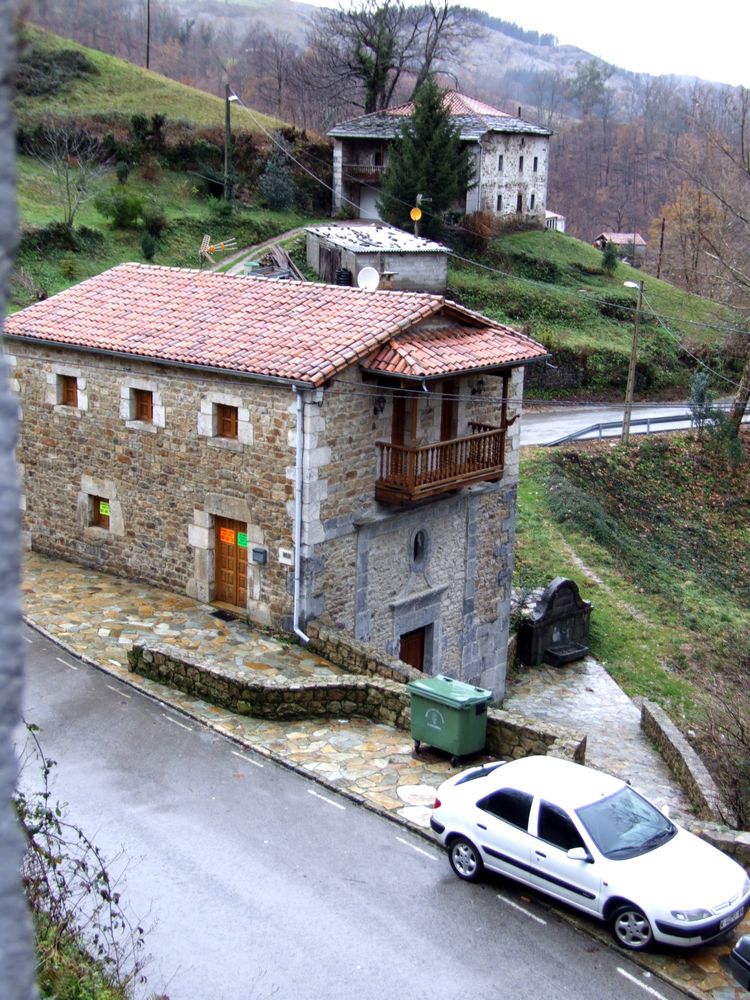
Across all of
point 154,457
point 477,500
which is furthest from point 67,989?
point 477,500

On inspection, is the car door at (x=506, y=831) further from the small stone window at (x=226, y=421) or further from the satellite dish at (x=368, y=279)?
the satellite dish at (x=368, y=279)

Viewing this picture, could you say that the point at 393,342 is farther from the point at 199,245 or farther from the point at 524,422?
the point at 199,245

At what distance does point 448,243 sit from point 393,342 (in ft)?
112

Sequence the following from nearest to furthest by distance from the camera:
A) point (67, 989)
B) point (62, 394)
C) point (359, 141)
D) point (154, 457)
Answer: point (67, 989) → point (154, 457) → point (62, 394) → point (359, 141)

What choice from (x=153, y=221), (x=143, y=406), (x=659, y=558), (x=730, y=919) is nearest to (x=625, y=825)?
(x=730, y=919)

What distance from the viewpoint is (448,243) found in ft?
161

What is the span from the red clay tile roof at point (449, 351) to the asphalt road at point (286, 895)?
5.83 m

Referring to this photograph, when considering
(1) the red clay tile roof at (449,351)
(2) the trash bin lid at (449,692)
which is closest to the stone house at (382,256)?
(1) the red clay tile roof at (449,351)

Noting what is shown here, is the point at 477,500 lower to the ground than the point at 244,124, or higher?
lower

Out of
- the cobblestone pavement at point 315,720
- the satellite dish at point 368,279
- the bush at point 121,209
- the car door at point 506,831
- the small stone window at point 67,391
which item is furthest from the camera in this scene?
the bush at point 121,209

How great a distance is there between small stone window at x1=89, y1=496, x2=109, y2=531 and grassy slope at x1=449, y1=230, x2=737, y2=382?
27072 millimetres

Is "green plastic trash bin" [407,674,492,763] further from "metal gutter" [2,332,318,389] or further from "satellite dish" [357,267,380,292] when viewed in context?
"satellite dish" [357,267,380,292]

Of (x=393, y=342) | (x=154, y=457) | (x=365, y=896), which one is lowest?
(x=365, y=896)

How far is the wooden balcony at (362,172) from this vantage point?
52406 mm
